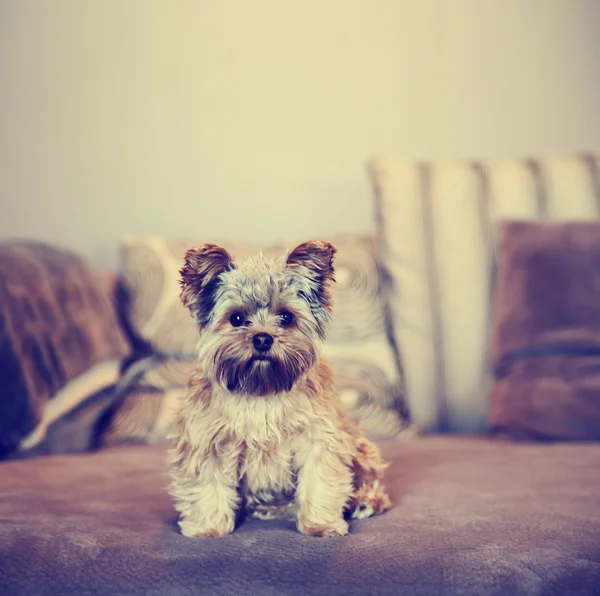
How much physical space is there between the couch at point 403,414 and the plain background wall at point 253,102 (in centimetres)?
42

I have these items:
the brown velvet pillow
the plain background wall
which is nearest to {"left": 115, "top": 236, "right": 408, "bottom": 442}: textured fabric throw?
the brown velvet pillow

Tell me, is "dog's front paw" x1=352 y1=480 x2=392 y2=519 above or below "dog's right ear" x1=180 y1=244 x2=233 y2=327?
below

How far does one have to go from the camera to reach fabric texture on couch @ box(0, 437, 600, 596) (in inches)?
34.4

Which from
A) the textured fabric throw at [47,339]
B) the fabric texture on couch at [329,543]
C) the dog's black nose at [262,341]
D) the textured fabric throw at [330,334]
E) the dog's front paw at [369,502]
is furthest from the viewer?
the textured fabric throw at [330,334]

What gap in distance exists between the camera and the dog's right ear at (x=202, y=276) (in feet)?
3.48

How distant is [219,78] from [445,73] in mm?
788

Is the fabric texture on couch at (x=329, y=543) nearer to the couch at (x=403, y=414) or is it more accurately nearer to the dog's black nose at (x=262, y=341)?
the couch at (x=403, y=414)

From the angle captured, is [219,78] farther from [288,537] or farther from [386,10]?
[288,537]

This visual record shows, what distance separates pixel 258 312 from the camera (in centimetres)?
107

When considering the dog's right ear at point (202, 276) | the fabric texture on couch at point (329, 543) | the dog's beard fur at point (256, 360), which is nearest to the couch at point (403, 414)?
the fabric texture on couch at point (329, 543)

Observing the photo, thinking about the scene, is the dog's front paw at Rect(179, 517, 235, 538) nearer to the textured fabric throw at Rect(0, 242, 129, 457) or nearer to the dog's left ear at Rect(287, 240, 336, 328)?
the dog's left ear at Rect(287, 240, 336, 328)

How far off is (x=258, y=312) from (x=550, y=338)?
91 cm

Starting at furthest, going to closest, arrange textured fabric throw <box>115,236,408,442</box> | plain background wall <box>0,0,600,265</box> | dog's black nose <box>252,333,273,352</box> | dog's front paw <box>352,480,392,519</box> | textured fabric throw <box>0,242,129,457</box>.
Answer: plain background wall <box>0,0,600,265</box>
textured fabric throw <box>115,236,408,442</box>
textured fabric throw <box>0,242,129,457</box>
dog's front paw <box>352,480,392,519</box>
dog's black nose <box>252,333,273,352</box>

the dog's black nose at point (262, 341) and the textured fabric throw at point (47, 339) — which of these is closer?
the dog's black nose at point (262, 341)
